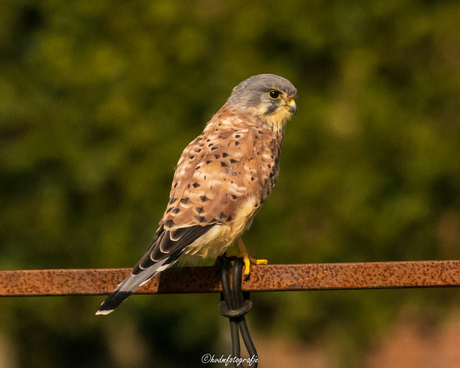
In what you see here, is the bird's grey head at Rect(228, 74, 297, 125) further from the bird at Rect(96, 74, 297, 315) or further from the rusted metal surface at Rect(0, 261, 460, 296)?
the rusted metal surface at Rect(0, 261, 460, 296)

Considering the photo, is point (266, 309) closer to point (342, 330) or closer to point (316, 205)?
point (342, 330)

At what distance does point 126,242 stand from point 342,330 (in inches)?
80.6

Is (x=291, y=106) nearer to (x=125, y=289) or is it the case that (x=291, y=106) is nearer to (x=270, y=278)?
(x=270, y=278)

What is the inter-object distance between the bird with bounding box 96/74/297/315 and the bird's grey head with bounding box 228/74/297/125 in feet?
0.19

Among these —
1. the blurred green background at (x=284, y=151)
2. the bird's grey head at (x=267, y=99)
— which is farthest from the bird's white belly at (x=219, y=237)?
the blurred green background at (x=284, y=151)

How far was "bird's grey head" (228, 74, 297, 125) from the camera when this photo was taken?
2986mm

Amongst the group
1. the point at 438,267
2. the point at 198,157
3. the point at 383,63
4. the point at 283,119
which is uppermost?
the point at 383,63

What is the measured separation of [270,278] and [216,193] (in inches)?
25.4

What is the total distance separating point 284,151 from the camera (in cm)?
514

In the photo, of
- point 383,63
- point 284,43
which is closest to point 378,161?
point 383,63

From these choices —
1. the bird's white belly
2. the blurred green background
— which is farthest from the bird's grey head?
the blurred green background

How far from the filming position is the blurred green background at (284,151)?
5.22m

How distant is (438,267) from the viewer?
1.74m

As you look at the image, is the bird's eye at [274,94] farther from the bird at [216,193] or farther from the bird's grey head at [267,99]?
the bird at [216,193]
